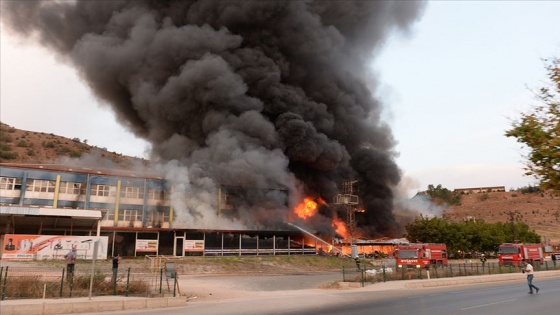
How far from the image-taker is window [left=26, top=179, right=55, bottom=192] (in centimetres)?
4003

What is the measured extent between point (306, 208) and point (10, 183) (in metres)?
32.4

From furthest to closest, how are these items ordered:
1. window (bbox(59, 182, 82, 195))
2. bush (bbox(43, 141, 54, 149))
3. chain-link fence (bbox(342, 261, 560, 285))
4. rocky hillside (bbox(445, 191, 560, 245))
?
rocky hillside (bbox(445, 191, 560, 245)) < bush (bbox(43, 141, 54, 149)) < window (bbox(59, 182, 82, 195)) < chain-link fence (bbox(342, 261, 560, 285))

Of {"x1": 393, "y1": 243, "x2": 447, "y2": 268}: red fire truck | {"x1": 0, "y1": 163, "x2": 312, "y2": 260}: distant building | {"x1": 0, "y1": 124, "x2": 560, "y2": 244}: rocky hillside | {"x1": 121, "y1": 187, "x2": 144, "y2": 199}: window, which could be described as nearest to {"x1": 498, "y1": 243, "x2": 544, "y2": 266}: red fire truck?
{"x1": 393, "y1": 243, "x2": 447, "y2": 268}: red fire truck

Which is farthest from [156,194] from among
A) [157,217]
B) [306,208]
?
[306,208]

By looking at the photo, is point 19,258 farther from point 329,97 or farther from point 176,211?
point 329,97

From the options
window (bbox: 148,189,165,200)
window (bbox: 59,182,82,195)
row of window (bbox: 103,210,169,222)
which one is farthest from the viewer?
window (bbox: 148,189,165,200)

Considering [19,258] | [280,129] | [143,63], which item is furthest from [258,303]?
[143,63]

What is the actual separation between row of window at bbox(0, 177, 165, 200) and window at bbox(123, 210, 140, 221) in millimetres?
1544

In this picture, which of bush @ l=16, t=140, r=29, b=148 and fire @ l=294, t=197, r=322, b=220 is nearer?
fire @ l=294, t=197, r=322, b=220

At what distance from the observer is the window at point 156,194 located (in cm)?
4338

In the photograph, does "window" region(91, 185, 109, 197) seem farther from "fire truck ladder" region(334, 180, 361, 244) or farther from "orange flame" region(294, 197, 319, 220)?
"fire truck ladder" region(334, 180, 361, 244)

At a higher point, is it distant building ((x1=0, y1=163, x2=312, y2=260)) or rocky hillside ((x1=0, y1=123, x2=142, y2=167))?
rocky hillside ((x1=0, y1=123, x2=142, y2=167))

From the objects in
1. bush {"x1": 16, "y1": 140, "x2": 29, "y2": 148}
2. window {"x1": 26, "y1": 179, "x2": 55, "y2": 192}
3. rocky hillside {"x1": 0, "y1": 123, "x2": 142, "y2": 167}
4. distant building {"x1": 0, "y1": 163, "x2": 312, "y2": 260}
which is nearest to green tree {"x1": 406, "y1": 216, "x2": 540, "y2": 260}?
distant building {"x1": 0, "y1": 163, "x2": 312, "y2": 260}

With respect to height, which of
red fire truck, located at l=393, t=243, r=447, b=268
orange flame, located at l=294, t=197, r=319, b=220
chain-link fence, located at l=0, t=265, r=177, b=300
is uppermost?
orange flame, located at l=294, t=197, r=319, b=220
